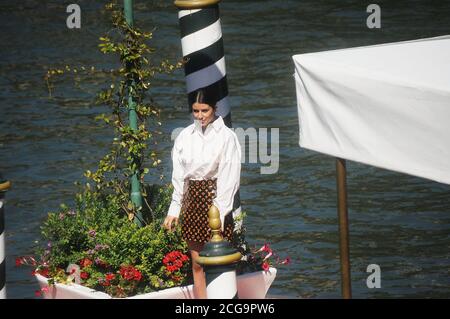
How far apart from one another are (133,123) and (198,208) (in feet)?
3.34

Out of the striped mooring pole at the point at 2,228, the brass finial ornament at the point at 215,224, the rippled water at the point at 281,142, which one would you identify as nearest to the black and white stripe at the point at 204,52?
the striped mooring pole at the point at 2,228

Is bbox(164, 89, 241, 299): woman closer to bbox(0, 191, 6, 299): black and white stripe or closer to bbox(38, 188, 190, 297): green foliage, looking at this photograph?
bbox(38, 188, 190, 297): green foliage

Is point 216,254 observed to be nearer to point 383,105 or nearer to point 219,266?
point 219,266

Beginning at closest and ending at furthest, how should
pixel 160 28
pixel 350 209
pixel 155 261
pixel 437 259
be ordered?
pixel 155 261
pixel 437 259
pixel 350 209
pixel 160 28

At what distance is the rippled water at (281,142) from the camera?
11.5m

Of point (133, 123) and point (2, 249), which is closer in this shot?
point (2, 249)

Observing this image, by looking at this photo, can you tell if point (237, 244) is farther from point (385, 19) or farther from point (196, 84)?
point (385, 19)

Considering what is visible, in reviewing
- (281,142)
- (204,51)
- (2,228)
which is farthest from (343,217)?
(281,142)

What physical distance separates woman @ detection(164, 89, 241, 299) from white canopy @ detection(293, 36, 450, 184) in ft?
2.13

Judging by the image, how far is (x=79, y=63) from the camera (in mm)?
20250

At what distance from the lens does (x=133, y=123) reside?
8570 mm

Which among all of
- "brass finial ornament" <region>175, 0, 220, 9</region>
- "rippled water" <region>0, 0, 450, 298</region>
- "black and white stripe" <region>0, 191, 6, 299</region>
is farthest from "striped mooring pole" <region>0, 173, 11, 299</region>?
"rippled water" <region>0, 0, 450, 298</region>
